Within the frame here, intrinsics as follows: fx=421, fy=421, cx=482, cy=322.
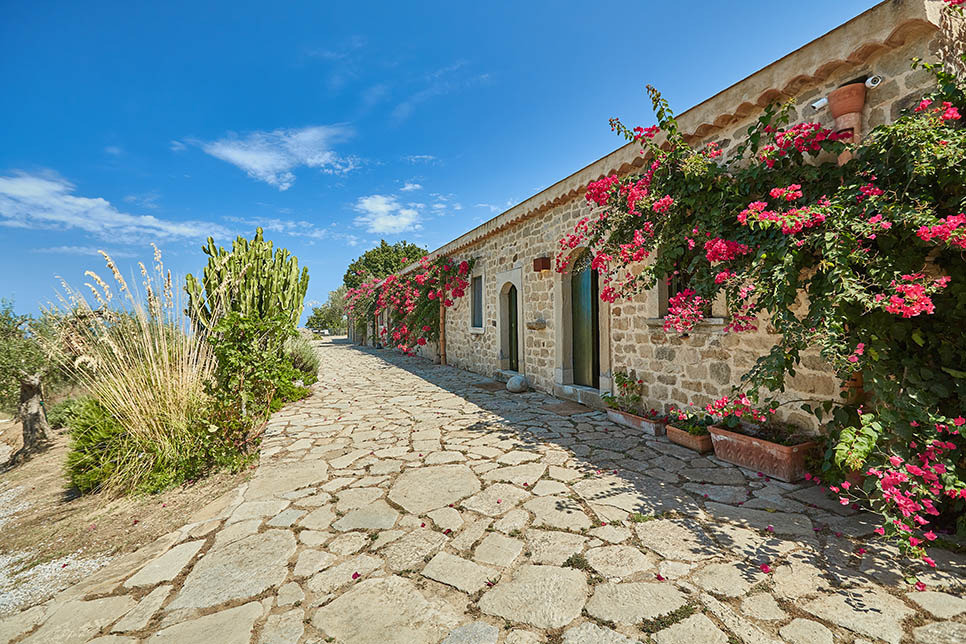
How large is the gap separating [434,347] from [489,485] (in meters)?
9.20

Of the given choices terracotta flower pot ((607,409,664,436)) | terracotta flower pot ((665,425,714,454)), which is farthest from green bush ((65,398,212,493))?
terracotta flower pot ((665,425,714,454))

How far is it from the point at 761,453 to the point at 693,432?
0.69m

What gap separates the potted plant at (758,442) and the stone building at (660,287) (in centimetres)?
20

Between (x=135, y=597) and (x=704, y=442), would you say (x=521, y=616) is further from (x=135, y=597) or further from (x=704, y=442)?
(x=704, y=442)

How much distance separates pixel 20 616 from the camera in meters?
2.08

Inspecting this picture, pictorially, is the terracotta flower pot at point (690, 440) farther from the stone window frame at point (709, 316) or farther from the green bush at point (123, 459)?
the green bush at point (123, 459)

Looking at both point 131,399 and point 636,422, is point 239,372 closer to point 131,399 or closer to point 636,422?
point 131,399

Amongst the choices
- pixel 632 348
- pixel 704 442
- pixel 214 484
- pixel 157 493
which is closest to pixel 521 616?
pixel 704 442

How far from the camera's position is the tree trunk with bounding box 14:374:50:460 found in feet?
19.2

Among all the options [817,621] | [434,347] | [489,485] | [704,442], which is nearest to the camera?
[817,621]

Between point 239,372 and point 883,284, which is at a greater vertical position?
point 883,284

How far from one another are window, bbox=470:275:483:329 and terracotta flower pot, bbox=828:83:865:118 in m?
7.25

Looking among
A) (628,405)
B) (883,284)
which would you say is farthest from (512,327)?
(883,284)

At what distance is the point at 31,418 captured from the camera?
5867 millimetres
